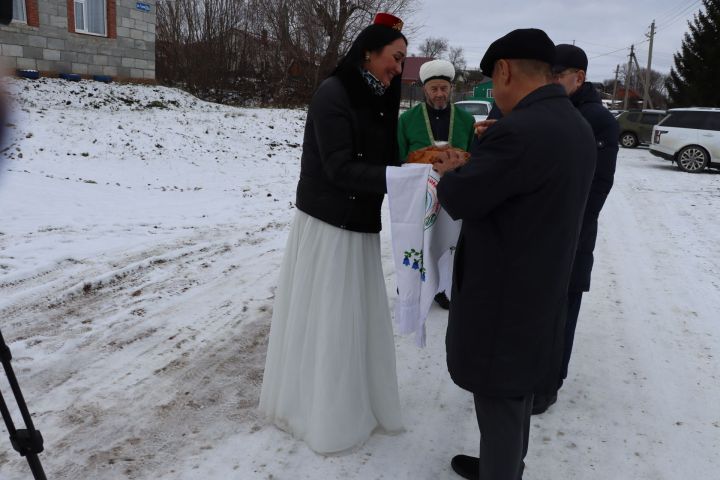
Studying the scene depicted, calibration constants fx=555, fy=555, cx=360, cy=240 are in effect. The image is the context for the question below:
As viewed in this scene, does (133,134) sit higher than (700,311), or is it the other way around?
(133,134)

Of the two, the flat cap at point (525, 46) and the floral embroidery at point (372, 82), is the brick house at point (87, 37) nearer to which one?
the floral embroidery at point (372, 82)

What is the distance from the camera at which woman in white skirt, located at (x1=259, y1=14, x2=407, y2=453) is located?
2516 millimetres

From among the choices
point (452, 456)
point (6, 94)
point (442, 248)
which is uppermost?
point (6, 94)

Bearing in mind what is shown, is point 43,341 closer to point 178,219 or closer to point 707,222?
point 178,219

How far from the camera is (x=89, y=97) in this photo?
1484 centimetres

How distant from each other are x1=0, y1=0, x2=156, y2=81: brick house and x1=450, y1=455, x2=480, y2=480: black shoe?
15.8 m

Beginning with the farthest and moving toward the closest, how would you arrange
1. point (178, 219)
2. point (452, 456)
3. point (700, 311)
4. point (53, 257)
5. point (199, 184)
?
point (199, 184)
point (178, 219)
point (53, 257)
point (700, 311)
point (452, 456)

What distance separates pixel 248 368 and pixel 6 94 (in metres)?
2.74

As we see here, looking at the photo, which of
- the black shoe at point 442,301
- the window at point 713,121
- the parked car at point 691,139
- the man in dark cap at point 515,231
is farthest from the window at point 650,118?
the man in dark cap at point 515,231

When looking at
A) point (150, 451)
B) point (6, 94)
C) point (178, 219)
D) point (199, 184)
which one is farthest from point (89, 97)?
point (6, 94)

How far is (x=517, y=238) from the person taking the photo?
1.88 meters

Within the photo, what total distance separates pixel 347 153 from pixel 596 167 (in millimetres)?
1437

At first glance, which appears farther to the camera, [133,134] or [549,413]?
[133,134]

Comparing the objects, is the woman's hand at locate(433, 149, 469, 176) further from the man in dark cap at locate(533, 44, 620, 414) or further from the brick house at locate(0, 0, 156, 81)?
the brick house at locate(0, 0, 156, 81)
